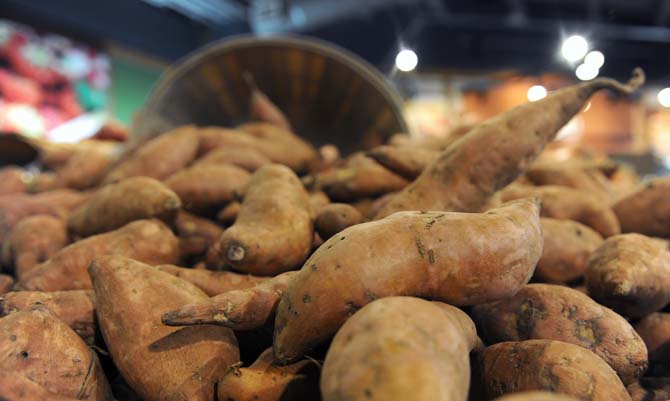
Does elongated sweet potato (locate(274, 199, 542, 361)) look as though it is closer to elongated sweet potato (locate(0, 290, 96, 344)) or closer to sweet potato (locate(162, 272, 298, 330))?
sweet potato (locate(162, 272, 298, 330))

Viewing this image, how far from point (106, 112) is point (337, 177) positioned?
158 inches

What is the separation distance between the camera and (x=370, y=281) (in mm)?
704

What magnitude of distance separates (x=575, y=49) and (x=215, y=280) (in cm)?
332

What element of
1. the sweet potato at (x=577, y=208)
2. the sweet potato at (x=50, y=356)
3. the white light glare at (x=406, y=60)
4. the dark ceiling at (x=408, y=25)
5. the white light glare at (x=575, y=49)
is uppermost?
the dark ceiling at (x=408, y=25)

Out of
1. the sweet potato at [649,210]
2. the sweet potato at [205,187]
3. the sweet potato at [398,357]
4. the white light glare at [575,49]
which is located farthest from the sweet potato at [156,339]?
the white light glare at [575,49]

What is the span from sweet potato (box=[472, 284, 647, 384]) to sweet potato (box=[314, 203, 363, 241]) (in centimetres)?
33

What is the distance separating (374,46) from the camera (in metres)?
4.91

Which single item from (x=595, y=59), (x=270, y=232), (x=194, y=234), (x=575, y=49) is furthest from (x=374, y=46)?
(x=270, y=232)

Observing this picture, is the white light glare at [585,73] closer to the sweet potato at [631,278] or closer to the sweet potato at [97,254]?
the sweet potato at [631,278]

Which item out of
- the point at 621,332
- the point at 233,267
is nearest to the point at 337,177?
the point at 233,267

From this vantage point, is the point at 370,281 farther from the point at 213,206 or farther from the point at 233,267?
the point at 213,206

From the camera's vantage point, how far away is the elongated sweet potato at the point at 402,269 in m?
0.71

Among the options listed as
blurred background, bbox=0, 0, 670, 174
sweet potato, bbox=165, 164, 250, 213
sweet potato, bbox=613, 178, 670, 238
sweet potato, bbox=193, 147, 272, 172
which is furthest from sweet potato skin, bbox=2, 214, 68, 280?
blurred background, bbox=0, 0, 670, 174

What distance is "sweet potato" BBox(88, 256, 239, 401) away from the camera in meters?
0.79
